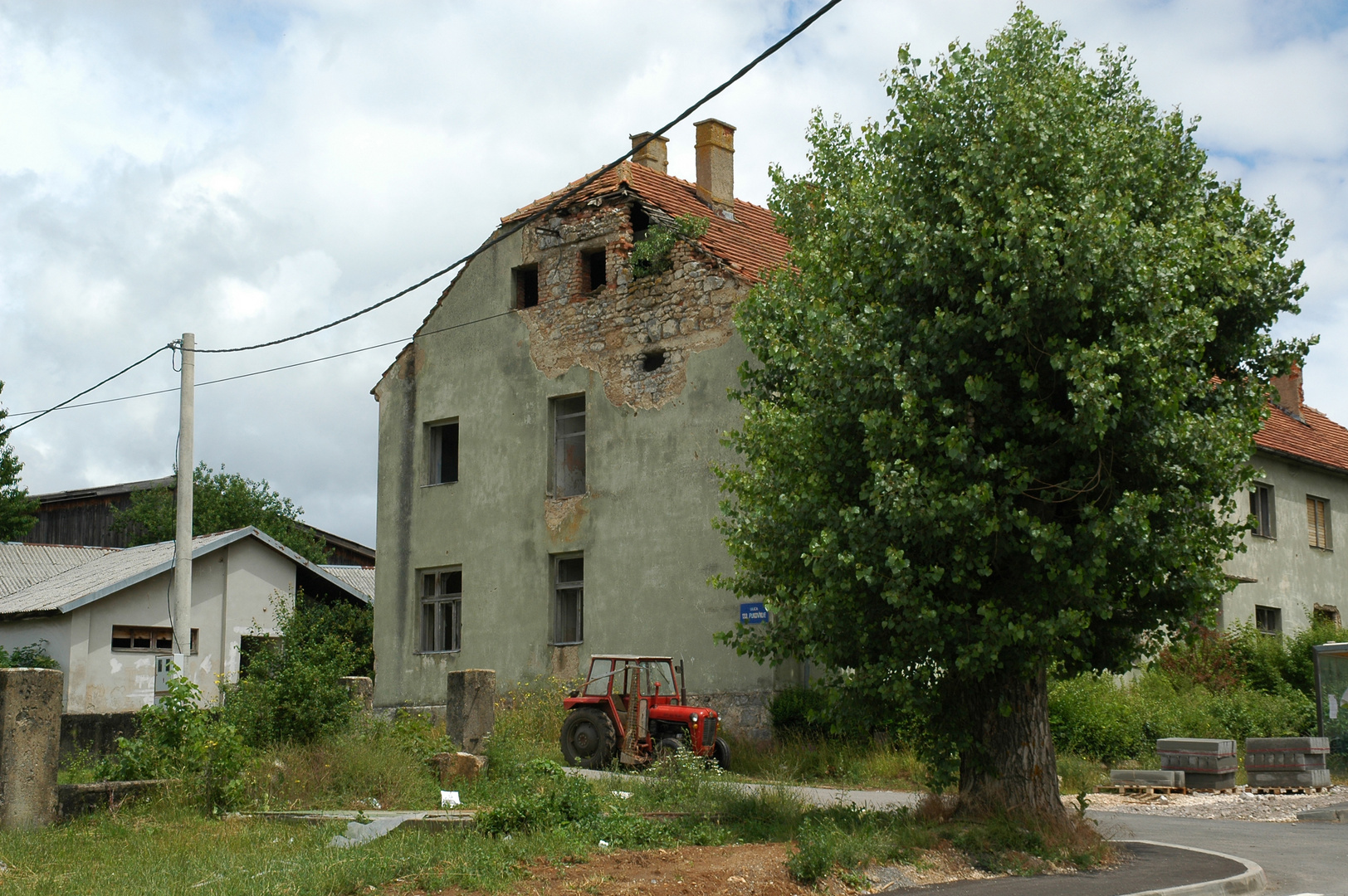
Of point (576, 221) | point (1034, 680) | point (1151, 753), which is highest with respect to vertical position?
point (576, 221)

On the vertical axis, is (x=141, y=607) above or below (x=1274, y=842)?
above

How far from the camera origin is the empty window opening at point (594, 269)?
23.8m

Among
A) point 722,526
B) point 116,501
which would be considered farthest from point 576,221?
point 116,501

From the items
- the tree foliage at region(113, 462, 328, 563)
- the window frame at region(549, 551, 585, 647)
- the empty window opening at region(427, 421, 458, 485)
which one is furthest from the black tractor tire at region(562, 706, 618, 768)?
the tree foliage at region(113, 462, 328, 563)

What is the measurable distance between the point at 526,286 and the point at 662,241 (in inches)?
149

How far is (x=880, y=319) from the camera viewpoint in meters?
12.0

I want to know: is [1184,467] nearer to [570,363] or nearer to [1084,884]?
[1084,884]

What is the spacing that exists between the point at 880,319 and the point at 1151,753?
→ 13.0 m

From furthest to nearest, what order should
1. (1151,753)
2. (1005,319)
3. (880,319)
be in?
(1151,753) → (880,319) → (1005,319)

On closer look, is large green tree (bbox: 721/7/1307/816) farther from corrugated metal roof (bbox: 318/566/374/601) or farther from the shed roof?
corrugated metal roof (bbox: 318/566/374/601)

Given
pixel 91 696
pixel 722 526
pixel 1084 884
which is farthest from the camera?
pixel 91 696

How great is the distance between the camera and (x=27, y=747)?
38.4ft

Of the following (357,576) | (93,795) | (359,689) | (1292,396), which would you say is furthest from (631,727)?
(357,576)

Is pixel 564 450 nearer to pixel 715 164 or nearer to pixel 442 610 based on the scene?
pixel 442 610
